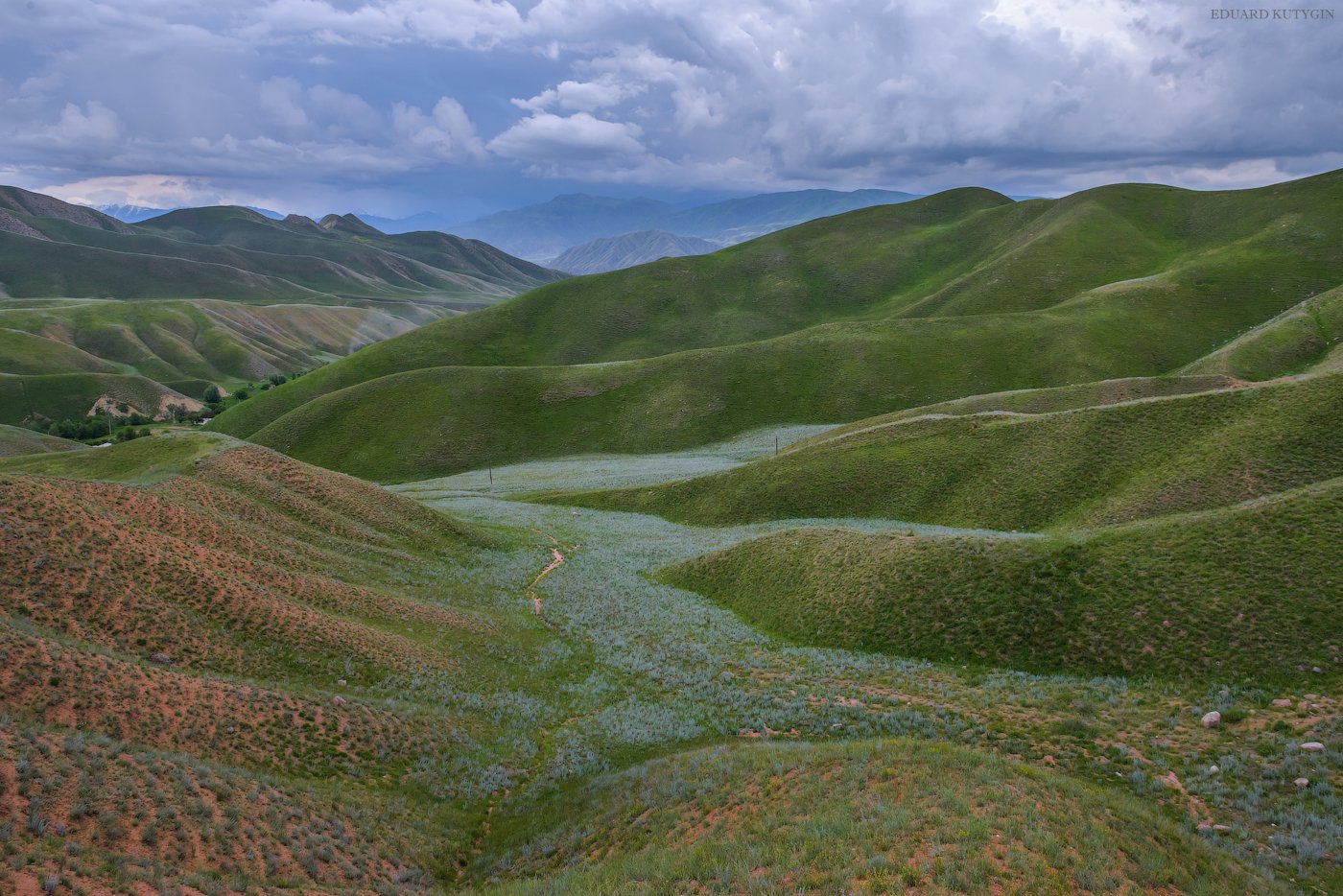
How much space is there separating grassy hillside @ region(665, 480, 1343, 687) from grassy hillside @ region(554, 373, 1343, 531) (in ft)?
45.1

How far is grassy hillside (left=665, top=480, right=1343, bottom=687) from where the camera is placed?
2411 centimetres

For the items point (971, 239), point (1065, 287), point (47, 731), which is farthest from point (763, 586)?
point (971, 239)

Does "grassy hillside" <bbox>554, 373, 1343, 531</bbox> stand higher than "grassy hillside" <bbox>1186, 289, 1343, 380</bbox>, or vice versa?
"grassy hillside" <bbox>1186, 289, 1343, 380</bbox>

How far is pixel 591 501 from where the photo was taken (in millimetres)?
74875

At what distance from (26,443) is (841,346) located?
15529cm

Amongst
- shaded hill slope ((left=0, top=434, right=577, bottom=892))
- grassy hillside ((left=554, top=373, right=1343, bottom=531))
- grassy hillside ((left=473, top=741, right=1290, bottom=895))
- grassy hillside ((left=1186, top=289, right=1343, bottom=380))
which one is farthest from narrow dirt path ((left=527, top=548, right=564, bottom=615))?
grassy hillside ((left=1186, top=289, right=1343, bottom=380))

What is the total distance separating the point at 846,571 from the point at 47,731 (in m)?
31.5

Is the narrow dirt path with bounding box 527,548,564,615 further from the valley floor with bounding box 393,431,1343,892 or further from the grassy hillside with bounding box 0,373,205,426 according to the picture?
the grassy hillside with bounding box 0,373,205,426

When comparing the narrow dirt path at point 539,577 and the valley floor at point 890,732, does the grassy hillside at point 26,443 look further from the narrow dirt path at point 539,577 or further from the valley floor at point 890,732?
the valley floor at point 890,732

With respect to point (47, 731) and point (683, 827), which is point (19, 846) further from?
point (683, 827)

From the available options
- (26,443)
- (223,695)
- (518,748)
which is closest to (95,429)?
(26,443)

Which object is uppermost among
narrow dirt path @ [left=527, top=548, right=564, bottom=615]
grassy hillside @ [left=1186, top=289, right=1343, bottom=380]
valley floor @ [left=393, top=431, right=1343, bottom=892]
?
grassy hillside @ [left=1186, top=289, right=1343, bottom=380]

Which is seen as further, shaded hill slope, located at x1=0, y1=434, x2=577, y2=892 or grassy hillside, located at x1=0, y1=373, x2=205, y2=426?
grassy hillside, located at x1=0, y1=373, x2=205, y2=426

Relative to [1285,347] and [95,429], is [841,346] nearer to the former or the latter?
[1285,347]
